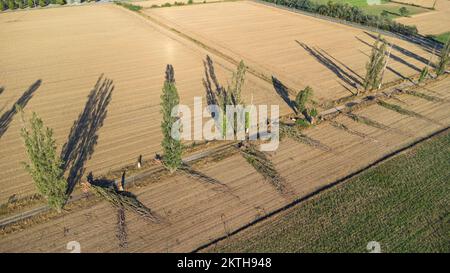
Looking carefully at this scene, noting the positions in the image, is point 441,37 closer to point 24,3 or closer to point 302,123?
point 302,123

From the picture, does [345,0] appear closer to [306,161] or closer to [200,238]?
[306,161]

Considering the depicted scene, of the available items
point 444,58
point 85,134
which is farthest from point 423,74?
point 85,134

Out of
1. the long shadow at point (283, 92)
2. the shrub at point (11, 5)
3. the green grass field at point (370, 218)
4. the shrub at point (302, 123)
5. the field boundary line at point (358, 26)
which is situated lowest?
the green grass field at point (370, 218)

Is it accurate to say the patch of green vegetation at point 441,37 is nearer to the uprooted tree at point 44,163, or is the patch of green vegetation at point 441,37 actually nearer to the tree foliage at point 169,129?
the tree foliage at point 169,129

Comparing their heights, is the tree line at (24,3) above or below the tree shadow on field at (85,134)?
above

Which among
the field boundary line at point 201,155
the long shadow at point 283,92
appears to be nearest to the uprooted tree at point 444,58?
the field boundary line at point 201,155
